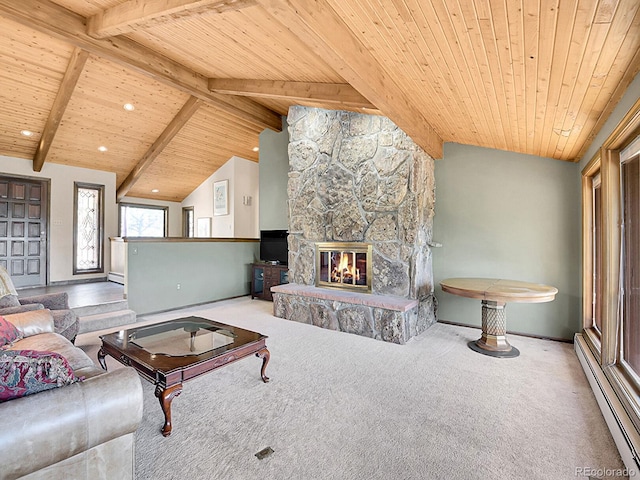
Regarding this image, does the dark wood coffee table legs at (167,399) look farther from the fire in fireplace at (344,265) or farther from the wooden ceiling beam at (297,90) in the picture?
the wooden ceiling beam at (297,90)

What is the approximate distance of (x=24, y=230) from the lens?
614 cm

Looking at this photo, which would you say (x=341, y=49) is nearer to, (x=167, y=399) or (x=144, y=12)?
(x=144, y=12)

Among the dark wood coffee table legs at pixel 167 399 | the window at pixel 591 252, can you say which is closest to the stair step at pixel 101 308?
the dark wood coffee table legs at pixel 167 399

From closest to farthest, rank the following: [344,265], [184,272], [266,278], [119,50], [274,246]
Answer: [119,50] < [344,265] < [184,272] < [266,278] < [274,246]

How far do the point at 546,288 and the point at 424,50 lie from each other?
2761 millimetres

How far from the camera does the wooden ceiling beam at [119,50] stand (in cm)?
324

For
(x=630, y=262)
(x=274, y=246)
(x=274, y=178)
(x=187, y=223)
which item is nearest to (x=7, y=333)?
(x=274, y=246)

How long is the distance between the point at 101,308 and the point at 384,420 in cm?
437

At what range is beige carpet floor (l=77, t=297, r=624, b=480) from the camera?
1725 mm

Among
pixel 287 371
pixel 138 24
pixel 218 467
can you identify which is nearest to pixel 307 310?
pixel 287 371

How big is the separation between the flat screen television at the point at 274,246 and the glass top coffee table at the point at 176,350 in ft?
10.1

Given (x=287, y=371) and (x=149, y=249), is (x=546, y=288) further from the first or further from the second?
(x=149, y=249)

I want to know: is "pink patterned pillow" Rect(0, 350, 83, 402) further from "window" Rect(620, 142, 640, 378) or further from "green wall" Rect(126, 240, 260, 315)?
"green wall" Rect(126, 240, 260, 315)

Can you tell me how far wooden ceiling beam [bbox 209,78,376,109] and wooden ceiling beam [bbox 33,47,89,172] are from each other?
173 centimetres
